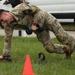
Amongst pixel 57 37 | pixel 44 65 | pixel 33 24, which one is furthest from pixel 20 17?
pixel 44 65

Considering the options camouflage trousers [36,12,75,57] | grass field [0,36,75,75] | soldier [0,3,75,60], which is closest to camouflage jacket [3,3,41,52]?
soldier [0,3,75,60]

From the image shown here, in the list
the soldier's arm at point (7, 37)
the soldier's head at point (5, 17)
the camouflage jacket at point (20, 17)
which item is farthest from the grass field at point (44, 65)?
the soldier's head at point (5, 17)

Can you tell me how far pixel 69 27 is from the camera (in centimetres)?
1853

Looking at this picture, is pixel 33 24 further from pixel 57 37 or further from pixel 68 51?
pixel 68 51

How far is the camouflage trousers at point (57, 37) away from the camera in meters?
7.96

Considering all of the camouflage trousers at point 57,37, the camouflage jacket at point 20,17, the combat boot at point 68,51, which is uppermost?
the camouflage jacket at point 20,17

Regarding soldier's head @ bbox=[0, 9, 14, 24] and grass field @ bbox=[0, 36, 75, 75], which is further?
soldier's head @ bbox=[0, 9, 14, 24]

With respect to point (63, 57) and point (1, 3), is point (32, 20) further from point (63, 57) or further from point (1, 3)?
point (1, 3)

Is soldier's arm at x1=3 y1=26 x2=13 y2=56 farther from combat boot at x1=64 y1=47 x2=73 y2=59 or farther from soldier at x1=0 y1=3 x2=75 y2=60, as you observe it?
combat boot at x1=64 y1=47 x2=73 y2=59

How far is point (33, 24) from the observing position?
305 inches

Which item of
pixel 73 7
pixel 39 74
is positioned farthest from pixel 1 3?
pixel 39 74

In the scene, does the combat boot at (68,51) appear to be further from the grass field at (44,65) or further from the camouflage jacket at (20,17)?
the camouflage jacket at (20,17)

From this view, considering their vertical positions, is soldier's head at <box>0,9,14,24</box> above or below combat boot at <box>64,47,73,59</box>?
above

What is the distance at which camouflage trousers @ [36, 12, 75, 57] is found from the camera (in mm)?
7957
